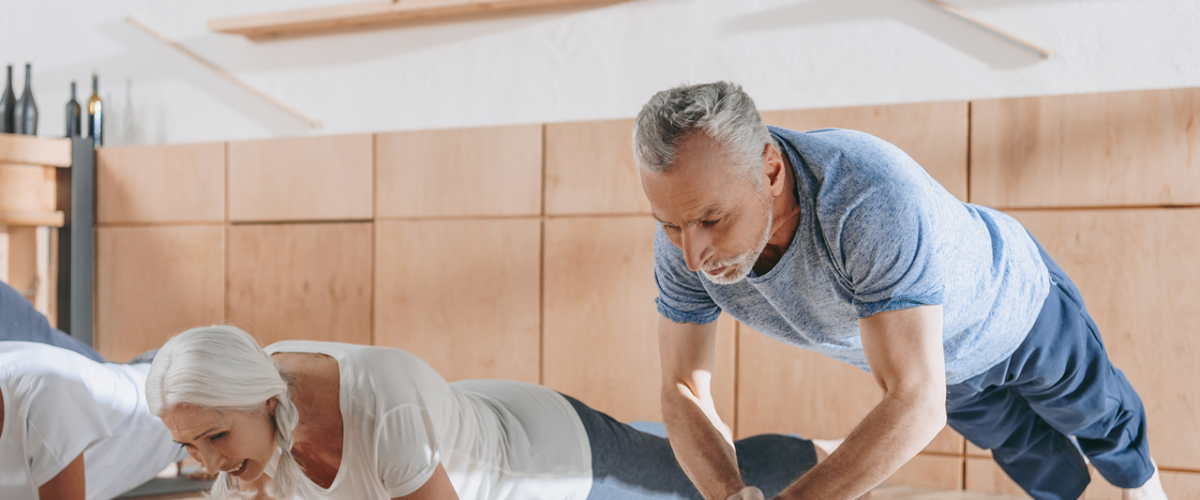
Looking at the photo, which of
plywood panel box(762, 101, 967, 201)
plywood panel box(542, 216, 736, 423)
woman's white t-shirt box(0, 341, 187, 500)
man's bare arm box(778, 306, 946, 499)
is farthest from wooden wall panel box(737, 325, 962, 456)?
woman's white t-shirt box(0, 341, 187, 500)

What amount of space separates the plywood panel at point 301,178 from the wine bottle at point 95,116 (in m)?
0.97

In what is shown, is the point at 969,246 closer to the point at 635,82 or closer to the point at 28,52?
the point at 635,82

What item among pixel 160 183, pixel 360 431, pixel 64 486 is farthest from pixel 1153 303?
pixel 160 183

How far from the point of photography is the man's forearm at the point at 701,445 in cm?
152

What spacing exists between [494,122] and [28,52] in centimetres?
Result: 292

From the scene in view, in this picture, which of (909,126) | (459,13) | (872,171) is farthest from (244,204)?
(872,171)

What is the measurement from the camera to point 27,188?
4.01m

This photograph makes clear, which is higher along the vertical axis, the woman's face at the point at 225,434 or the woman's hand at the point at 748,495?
the woman's face at the point at 225,434

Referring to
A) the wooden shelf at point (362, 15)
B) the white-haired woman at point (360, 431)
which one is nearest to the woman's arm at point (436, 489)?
the white-haired woman at point (360, 431)

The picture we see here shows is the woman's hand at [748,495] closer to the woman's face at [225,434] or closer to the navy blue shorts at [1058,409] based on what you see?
the navy blue shorts at [1058,409]

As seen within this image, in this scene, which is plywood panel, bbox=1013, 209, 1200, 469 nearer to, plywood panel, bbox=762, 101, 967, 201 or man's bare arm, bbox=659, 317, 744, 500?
plywood panel, bbox=762, 101, 967, 201

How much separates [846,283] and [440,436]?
853mm

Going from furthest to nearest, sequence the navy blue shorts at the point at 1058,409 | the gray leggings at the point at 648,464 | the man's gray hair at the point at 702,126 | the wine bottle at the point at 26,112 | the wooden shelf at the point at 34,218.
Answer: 1. the wine bottle at the point at 26,112
2. the wooden shelf at the point at 34,218
3. the gray leggings at the point at 648,464
4. the navy blue shorts at the point at 1058,409
5. the man's gray hair at the point at 702,126

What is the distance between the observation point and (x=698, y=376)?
173 centimetres
